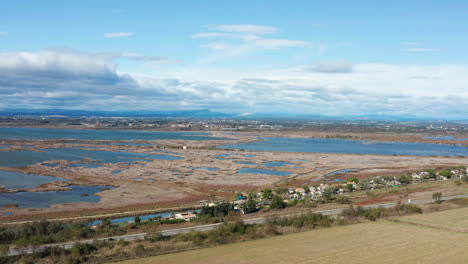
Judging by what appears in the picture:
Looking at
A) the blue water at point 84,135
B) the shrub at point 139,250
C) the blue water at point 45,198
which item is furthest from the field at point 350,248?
the blue water at point 84,135

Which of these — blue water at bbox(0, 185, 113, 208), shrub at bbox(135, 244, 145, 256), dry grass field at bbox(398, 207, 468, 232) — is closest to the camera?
shrub at bbox(135, 244, 145, 256)

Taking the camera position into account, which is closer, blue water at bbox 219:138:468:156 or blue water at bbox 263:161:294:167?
blue water at bbox 263:161:294:167

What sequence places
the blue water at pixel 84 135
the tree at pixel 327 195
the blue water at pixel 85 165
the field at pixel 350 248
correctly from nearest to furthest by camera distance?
the field at pixel 350 248 < the tree at pixel 327 195 < the blue water at pixel 85 165 < the blue water at pixel 84 135

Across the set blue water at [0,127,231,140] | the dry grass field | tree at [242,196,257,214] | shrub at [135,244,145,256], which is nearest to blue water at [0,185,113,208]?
tree at [242,196,257,214]

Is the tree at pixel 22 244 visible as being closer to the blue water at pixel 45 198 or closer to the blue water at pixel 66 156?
the blue water at pixel 45 198

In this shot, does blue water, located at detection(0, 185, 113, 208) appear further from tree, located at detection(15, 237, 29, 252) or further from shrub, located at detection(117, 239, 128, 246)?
shrub, located at detection(117, 239, 128, 246)

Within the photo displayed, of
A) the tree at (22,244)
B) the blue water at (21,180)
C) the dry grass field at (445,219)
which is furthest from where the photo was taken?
the blue water at (21,180)
